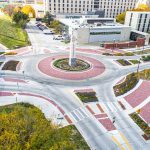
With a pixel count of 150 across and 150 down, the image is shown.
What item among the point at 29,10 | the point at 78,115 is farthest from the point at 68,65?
the point at 29,10

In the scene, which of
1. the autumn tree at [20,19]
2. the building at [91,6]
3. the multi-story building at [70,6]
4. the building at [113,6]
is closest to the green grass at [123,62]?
the autumn tree at [20,19]

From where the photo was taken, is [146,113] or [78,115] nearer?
[78,115]

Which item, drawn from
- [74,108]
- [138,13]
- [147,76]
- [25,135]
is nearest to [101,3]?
[138,13]

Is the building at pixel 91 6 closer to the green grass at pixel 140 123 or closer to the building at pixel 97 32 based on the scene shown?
the building at pixel 97 32

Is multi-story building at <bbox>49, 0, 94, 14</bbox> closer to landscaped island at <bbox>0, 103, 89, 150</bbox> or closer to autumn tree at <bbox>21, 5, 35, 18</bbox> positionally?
autumn tree at <bbox>21, 5, 35, 18</bbox>

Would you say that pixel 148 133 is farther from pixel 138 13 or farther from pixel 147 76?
pixel 138 13

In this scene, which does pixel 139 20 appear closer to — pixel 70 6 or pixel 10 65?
pixel 70 6
